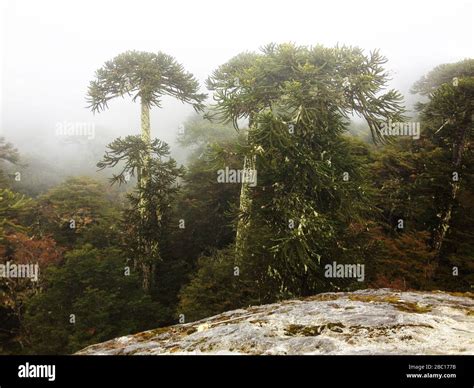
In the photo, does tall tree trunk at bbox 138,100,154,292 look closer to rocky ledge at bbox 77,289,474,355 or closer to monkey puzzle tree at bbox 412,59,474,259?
rocky ledge at bbox 77,289,474,355

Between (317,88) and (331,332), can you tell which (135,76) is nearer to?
(317,88)

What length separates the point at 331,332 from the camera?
3.27m

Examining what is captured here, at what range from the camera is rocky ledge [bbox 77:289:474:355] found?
117 inches

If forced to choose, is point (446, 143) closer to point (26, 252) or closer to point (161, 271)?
point (161, 271)

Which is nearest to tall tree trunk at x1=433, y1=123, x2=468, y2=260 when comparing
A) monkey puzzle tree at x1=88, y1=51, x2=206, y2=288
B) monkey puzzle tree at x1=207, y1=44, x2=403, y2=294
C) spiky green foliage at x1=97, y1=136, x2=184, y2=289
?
monkey puzzle tree at x1=207, y1=44, x2=403, y2=294

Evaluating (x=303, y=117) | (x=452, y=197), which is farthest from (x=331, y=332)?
(x=452, y=197)

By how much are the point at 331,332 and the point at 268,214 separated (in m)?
5.82

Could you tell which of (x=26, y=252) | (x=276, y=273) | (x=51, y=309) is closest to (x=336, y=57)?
(x=276, y=273)

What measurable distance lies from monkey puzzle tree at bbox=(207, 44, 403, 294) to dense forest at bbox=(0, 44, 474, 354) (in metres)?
0.04

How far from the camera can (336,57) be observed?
9.59 m

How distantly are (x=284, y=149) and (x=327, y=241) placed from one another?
2807 millimetres
